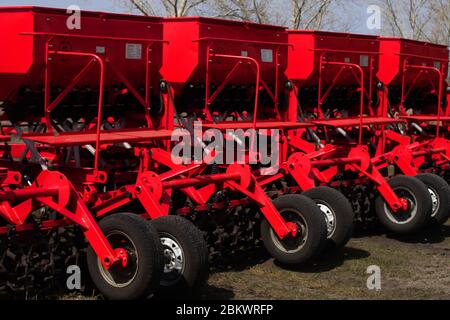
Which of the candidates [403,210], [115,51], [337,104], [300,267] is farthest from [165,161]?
[337,104]

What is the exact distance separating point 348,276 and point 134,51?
2857 millimetres

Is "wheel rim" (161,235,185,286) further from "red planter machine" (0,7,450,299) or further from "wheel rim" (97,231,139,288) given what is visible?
"wheel rim" (97,231,139,288)

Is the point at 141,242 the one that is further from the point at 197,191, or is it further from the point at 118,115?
the point at 118,115

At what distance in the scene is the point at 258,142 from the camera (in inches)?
347

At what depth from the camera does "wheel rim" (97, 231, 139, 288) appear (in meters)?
5.71

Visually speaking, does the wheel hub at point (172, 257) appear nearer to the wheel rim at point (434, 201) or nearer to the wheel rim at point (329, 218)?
the wheel rim at point (329, 218)

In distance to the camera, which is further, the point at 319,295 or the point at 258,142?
the point at 258,142

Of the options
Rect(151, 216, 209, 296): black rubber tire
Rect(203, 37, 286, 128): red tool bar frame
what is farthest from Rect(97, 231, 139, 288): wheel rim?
Rect(203, 37, 286, 128): red tool bar frame

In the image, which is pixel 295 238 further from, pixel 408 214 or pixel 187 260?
pixel 408 214

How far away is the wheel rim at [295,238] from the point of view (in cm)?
727

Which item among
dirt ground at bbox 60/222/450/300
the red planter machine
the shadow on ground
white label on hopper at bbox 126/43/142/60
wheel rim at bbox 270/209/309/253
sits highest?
white label on hopper at bbox 126/43/142/60

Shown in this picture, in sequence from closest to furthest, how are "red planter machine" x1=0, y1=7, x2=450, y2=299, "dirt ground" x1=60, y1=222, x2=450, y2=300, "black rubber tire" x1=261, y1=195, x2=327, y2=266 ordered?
1. "red planter machine" x1=0, y1=7, x2=450, y2=299
2. "dirt ground" x1=60, y1=222, x2=450, y2=300
3. "black rubber tire" x1=261, y1=195, x2=327, y2=266

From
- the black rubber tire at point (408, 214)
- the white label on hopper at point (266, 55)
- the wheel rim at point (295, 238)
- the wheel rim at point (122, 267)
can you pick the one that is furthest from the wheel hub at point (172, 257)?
the black rubber tire at point (408, 214)

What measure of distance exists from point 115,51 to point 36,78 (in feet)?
2.94
